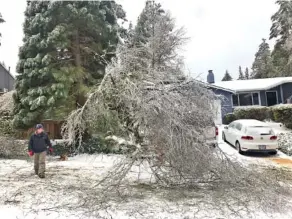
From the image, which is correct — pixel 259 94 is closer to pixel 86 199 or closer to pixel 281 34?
pixel 281 34

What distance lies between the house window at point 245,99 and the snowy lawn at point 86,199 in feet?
59.0

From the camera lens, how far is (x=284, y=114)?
1798 centimetres

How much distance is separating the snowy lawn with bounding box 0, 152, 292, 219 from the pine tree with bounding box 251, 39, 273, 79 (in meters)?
40.0

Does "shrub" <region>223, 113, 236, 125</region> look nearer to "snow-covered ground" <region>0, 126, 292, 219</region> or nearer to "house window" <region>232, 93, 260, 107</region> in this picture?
"house window" <region>232, 93, 260, 107</region>

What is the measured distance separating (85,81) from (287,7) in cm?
3351

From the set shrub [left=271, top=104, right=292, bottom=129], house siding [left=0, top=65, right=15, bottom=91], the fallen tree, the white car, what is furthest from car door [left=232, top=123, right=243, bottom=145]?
house siding [left=0, top=65, right=15, bottom=91]

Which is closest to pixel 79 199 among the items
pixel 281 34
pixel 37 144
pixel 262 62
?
pixel 37 144

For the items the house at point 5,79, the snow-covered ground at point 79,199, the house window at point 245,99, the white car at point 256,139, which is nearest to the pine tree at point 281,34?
the house window at point 245,99

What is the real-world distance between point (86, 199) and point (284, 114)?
15.8m

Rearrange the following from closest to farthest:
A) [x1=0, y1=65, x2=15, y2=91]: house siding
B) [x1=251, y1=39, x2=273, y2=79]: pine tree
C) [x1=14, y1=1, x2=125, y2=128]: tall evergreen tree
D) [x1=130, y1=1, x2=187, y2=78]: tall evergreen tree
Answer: [x1=130, y1=1, x2=187, y2=78]: tall evergreen tree → [x1=14, y1=1, x2=125, y2=128]: tall evergreen tree → [x1=0, y1=65, x2=15, y2=91]: house siding → [x1=251, y1=39, x2=273, y2=79]: pine tree

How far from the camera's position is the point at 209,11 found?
43.8 ft

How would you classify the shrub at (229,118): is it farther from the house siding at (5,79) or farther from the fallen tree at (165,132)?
the house siding at (5,79)

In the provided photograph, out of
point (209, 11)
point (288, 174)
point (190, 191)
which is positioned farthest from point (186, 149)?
point (209, 11)

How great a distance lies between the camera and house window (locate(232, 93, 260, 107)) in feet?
79.8
